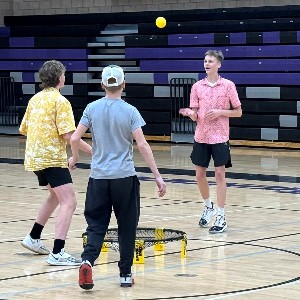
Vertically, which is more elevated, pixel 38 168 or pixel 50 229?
pixel 38 168

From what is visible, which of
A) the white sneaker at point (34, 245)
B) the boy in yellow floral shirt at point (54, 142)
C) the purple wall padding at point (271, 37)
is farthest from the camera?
the purple wall padding at point (271, 37)

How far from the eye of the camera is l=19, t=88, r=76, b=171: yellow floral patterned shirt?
8.00 meters

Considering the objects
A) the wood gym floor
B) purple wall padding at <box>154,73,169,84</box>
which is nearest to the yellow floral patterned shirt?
the wood gym floor

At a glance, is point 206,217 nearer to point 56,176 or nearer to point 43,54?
point 56,176

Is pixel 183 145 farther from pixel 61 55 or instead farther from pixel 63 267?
pixel 63 267

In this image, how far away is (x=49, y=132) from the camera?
8023 millimetres

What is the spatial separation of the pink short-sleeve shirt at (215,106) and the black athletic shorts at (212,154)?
52mm

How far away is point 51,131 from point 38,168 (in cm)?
32

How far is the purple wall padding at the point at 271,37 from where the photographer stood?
20.2 metres

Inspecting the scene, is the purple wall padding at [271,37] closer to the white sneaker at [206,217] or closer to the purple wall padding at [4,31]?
the purple wall padding at [4,31]

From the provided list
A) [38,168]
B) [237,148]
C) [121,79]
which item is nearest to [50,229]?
[38,168]

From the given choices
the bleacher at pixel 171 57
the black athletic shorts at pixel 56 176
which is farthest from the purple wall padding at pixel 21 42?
the black athletic shorts at pixel 56 176

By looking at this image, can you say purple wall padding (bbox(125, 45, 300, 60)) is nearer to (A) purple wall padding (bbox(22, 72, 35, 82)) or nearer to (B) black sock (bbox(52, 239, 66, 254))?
(A) purple wall padding (bbox(22, 72, 35, 82))

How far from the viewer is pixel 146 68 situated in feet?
72.7
